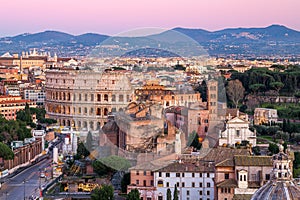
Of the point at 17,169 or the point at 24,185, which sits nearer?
the point at 24,185

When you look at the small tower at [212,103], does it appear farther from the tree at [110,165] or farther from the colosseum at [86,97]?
the tree at [110,165]

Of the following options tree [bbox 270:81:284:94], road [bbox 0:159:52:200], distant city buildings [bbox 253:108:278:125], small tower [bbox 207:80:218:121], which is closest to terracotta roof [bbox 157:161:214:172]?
road [bbox 0:159:52:200]

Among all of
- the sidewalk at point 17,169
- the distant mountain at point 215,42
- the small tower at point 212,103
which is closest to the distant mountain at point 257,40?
the distant mountain at point 215,42

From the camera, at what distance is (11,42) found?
143500 mm

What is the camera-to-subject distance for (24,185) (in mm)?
20812

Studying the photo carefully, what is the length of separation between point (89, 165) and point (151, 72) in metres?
12.1

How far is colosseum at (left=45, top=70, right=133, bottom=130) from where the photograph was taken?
111 feet

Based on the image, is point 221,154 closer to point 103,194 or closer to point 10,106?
point 103,194

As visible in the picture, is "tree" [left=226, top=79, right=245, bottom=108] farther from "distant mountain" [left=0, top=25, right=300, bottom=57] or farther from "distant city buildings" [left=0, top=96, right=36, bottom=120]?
"distant mountain" [left=0, top=25, right=300, bottom=57]

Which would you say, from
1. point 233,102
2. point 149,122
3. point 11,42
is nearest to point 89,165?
point 149,122

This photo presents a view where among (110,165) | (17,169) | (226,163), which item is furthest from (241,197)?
(17,169)

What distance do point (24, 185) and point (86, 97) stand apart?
15.5m

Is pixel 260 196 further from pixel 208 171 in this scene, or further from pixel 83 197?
pixel 83 197

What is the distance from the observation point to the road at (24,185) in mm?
19441
